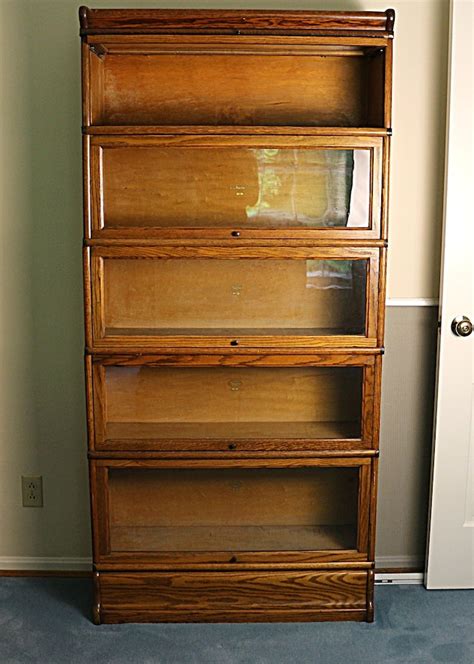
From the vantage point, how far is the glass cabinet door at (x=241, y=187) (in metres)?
2.60

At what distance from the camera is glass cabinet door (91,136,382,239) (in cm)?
260

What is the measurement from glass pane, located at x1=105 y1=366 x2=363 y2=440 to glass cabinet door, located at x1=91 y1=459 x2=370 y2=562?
0.12 m

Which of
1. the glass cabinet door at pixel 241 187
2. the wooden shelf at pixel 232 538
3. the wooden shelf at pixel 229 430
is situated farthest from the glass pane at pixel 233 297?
the wooden shelf at pixel 232 538

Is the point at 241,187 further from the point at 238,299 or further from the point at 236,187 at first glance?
the point at 238,299

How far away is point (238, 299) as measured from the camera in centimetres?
272

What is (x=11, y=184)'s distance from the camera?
2.94 metres

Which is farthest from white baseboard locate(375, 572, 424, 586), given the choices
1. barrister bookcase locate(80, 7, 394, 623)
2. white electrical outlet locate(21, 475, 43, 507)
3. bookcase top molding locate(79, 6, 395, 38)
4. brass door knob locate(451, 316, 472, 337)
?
bookcase top molding locate(79, 6, 395, 38)

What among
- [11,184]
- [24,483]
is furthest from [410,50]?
[24,483]

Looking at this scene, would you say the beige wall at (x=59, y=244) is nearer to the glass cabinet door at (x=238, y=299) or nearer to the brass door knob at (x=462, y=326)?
the brass door knob at (x=462, y=326)

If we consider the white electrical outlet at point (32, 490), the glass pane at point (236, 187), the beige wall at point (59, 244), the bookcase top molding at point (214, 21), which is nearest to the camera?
the bookcase top molding at point (214, 21)

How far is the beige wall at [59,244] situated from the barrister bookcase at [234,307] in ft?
0.83

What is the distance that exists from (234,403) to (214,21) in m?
1.20

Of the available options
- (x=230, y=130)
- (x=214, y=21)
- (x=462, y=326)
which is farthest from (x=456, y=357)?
(x=214, y=21)

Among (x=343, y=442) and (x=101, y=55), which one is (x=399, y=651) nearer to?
(x=343, y=442)
